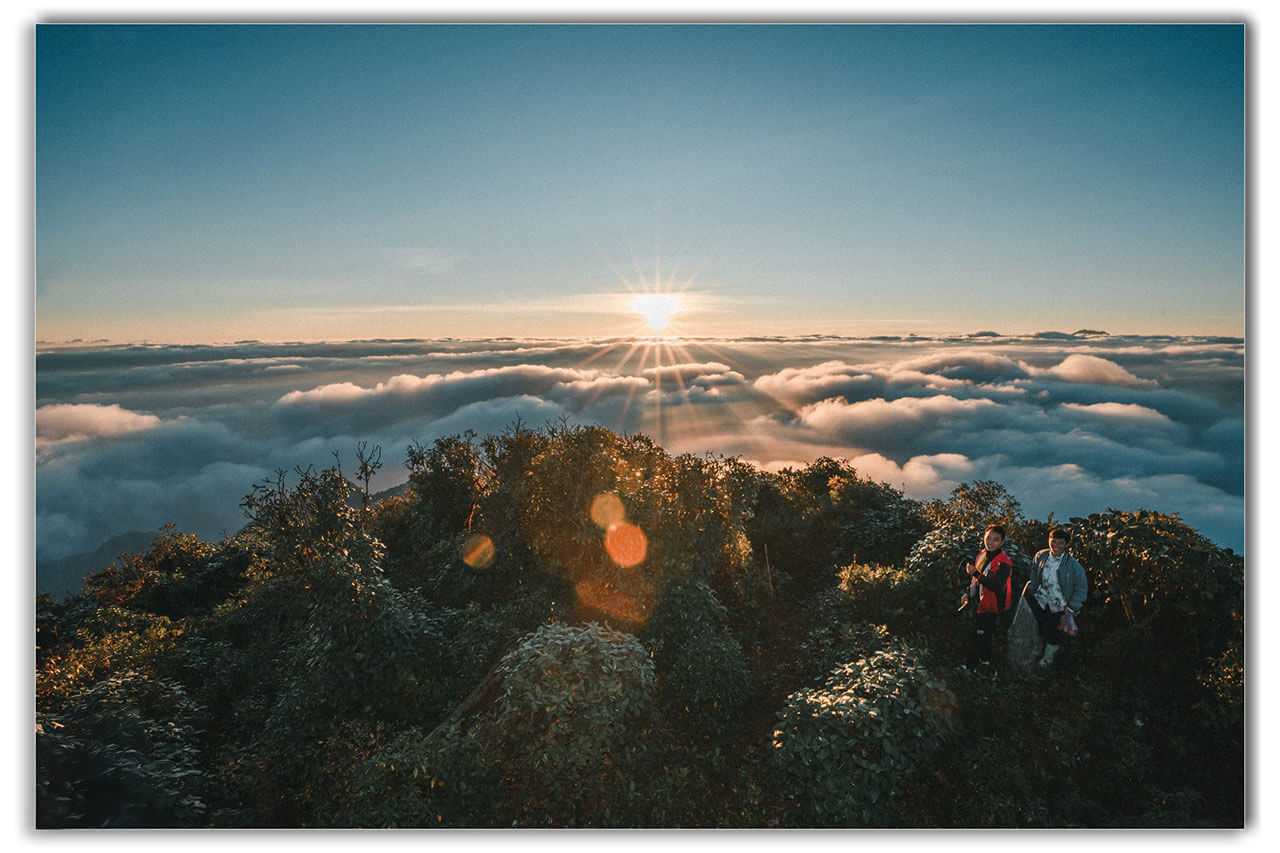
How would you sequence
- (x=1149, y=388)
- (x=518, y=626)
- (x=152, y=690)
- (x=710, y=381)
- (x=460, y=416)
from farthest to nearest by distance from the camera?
(x=460, y=416) < (x=710, y=381) < (x=518, y=626) < (x=152, y=690) < (x=1149, y=388)

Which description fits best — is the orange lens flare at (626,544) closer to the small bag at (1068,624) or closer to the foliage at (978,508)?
the small bag at (1068,624)

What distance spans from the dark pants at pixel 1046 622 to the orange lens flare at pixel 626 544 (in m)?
5.26

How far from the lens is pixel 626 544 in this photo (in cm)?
819

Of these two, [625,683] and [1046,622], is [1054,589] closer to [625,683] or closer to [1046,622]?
[1046,622]

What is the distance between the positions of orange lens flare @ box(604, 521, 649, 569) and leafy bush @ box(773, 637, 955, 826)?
10.4 feet

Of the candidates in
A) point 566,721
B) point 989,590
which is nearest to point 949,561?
point 989,590

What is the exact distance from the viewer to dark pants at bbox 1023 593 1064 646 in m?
6.19

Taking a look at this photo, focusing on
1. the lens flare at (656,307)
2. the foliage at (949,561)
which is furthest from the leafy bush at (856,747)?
the lens flare at (656,307)

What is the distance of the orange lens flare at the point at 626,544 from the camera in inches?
317

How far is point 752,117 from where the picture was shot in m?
6.50

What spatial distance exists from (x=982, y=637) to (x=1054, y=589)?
107cm

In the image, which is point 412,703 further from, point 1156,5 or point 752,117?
point 1156,5

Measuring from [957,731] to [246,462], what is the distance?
11.0 m

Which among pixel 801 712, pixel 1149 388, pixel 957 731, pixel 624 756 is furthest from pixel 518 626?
pixel 1149 388
